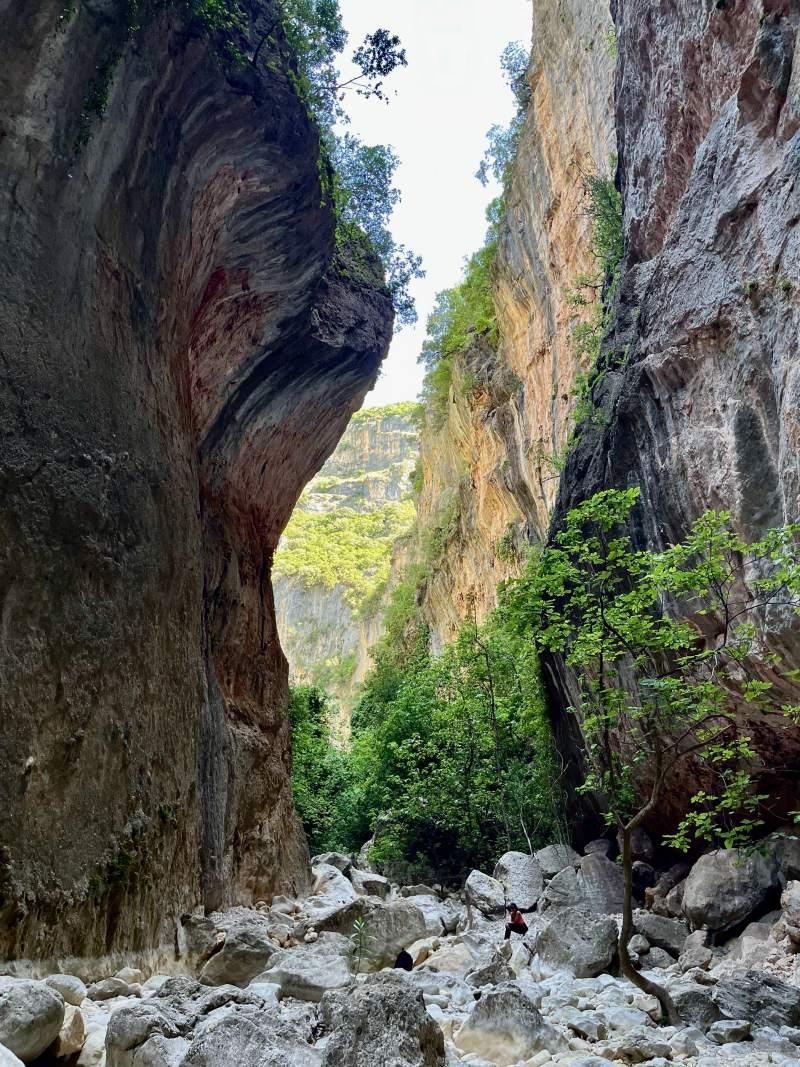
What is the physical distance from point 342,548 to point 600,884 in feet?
239

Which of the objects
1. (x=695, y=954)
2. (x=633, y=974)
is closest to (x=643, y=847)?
(x=695, y=954)

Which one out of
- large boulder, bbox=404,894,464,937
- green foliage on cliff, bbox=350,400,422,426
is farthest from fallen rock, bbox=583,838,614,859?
green foliage on cliff, bbox=350,400,422,426

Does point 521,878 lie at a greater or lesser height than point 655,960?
lesser

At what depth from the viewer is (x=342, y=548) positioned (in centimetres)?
8431

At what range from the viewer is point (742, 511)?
8133 millimetres

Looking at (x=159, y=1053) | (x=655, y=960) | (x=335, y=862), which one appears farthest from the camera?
(x=335, y=862)

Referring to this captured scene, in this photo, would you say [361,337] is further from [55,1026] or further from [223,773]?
[55,1026]

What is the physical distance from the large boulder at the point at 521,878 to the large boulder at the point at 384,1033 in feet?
32.8

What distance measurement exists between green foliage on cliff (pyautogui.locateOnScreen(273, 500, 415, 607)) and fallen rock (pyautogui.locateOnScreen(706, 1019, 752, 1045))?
2661 inches

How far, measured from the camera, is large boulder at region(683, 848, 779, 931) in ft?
30.7

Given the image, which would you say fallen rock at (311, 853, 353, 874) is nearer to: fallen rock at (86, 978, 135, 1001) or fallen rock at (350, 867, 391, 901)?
fallen rock at (350, 867, 391, 901)

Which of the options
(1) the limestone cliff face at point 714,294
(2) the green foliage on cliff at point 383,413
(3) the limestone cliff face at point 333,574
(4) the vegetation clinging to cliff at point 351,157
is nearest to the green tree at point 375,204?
(4) the vegetation clinging to cliff at point 351,157

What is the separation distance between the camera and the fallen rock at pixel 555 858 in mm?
14234

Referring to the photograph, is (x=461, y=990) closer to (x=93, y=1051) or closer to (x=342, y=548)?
(x=93, y=1051)
